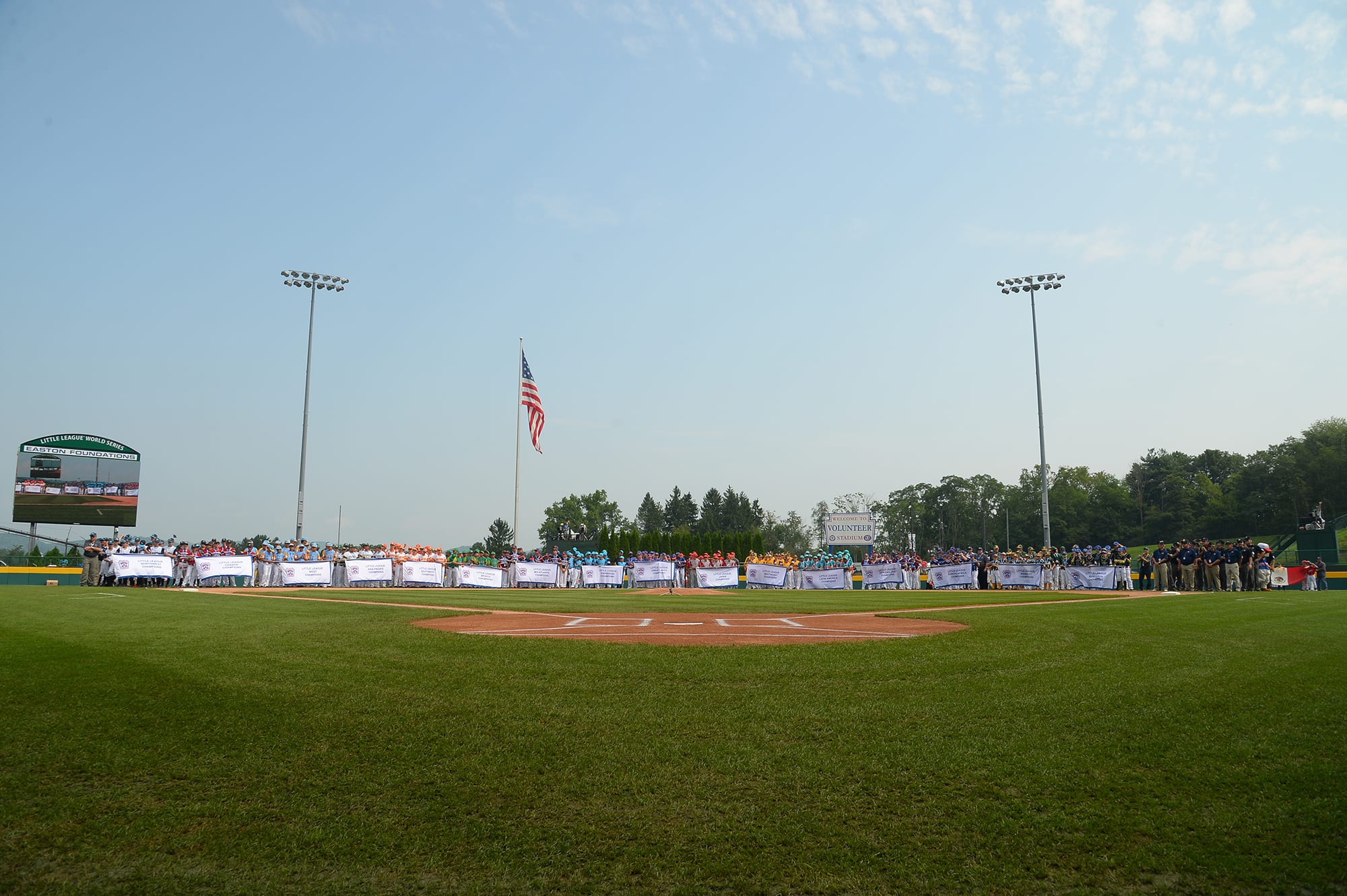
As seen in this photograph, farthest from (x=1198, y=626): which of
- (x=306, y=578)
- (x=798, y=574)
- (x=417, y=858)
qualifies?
(x=306, y=578)

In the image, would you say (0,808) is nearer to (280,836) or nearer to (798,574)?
(280,836)

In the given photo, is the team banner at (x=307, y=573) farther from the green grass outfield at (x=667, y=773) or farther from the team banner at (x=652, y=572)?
the green grass outfield at (x=667, y=773)

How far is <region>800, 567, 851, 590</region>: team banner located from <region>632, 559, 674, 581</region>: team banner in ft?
21.0

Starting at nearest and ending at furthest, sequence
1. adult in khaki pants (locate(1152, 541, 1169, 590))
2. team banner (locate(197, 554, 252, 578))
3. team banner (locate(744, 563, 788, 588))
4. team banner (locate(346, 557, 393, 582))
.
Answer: team banner (locate(197, 554, 252, 578))
adult in khaki pants (locate(1152, 541, 1169, 590))
team banner (locate(346, 557, 393, 582))
team banner (locate(744, 563, 788, 588))

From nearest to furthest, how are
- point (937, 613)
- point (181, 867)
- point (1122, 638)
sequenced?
point (181, 867), point (1122, 638), point (937, 613)

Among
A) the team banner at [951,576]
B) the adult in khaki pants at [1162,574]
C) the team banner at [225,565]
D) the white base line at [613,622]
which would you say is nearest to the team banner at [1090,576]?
the adult in khaki pants at [1162,574]

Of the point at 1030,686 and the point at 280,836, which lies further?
the point at 1030,686

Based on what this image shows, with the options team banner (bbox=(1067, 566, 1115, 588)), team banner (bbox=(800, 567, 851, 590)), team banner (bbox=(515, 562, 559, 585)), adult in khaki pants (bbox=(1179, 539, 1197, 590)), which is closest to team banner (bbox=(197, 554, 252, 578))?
team banner (bbox=(515, 562, 559, 585))

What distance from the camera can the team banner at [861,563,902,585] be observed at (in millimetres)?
38188

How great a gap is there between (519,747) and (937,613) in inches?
514

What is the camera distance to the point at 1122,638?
10.6 m

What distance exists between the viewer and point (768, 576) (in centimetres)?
3712

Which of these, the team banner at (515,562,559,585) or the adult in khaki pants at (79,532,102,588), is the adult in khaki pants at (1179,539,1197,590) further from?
the adult in khaki pants at (79,532,102,588)

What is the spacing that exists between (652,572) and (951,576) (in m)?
13.8
